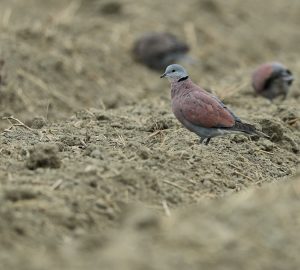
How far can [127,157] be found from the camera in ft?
20.5

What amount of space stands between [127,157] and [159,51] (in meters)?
6.95

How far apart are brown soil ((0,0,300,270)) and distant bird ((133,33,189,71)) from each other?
0.20 m

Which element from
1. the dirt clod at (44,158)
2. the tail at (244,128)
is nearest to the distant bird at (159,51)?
the tail at (244,128)

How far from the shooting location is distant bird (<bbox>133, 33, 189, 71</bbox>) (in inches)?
511

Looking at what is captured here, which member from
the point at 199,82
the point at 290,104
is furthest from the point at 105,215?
the point at 199,82

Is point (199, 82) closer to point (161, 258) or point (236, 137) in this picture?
point (236, 137)

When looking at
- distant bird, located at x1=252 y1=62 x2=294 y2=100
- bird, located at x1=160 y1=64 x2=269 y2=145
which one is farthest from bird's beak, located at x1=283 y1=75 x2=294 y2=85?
bird, located at x1=160 y1=64 x2=269 y2=145

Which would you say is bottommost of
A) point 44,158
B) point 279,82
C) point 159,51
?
point 159,51

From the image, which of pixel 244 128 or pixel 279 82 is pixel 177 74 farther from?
pixel 279 82

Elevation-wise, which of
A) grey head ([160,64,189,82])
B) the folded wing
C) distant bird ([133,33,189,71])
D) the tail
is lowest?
distant bird ([133,33,189,71])

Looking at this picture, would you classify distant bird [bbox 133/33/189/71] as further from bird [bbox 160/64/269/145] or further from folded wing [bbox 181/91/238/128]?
folded wing [bbox 181/91/238/128]

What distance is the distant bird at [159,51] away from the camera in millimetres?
12977

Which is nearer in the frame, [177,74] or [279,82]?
[177,74]

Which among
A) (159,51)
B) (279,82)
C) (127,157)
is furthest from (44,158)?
(159,51)
